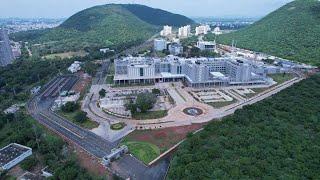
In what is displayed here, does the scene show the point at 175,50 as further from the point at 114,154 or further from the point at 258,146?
the point at 258,146

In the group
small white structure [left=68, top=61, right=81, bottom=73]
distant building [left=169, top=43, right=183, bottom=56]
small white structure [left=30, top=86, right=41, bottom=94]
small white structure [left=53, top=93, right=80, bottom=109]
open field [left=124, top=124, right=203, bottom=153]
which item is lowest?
open field [left=124, top=124, right=203, bottom=153]

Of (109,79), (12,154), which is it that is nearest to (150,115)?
(12,154)

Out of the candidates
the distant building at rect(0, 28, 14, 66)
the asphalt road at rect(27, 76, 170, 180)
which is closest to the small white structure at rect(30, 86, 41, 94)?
the asphalt road at rect(27, 76, 170, 180)

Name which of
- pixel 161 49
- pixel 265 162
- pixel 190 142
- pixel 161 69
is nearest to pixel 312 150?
pixel 265 162

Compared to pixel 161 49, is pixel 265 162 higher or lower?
lower

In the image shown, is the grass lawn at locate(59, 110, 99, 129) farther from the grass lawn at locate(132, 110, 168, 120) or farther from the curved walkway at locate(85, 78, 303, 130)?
the grass lawn at locate(132, 110, 168, 120)

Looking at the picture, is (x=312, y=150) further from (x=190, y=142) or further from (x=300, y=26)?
(x=300, y=26)
